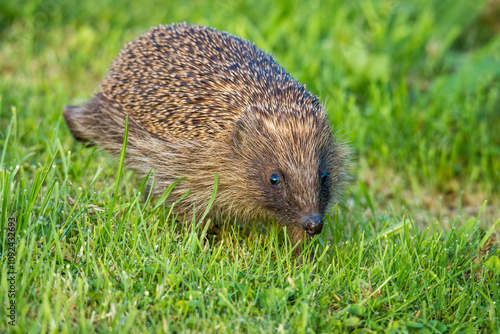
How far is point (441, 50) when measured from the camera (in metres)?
7.76

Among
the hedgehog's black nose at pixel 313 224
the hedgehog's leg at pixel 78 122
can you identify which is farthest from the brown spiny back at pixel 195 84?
the hedgehog's black nose at pixel 313 224

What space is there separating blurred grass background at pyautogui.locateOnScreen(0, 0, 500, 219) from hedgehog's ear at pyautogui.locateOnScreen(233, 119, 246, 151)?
1.73m

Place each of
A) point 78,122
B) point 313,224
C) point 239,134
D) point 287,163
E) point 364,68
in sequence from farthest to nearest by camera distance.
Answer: point 364,68 → point 78,122 → point 239,134 → point 287,163 → point 313,224

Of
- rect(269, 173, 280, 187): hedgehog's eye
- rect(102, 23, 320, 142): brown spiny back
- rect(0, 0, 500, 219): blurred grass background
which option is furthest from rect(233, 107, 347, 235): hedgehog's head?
rect(0, 0, 500, 219): blurred grass background

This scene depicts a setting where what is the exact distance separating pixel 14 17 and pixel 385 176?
543 cm

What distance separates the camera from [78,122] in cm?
534

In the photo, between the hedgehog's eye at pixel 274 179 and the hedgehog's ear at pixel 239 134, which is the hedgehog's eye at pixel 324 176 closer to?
the hedgehog's eye at pixel 274 179

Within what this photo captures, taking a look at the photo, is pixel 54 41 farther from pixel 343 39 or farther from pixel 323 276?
pixel 323 276

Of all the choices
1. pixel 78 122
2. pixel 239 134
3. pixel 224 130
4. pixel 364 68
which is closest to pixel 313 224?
pixel 239 134

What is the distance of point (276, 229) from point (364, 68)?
342 cm

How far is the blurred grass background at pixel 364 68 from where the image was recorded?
6.33 metres

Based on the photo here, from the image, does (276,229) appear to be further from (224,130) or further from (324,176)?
(224,130)

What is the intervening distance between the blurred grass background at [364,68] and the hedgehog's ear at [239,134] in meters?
1.73

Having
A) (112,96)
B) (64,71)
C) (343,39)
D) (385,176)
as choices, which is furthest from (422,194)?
(64,71)
